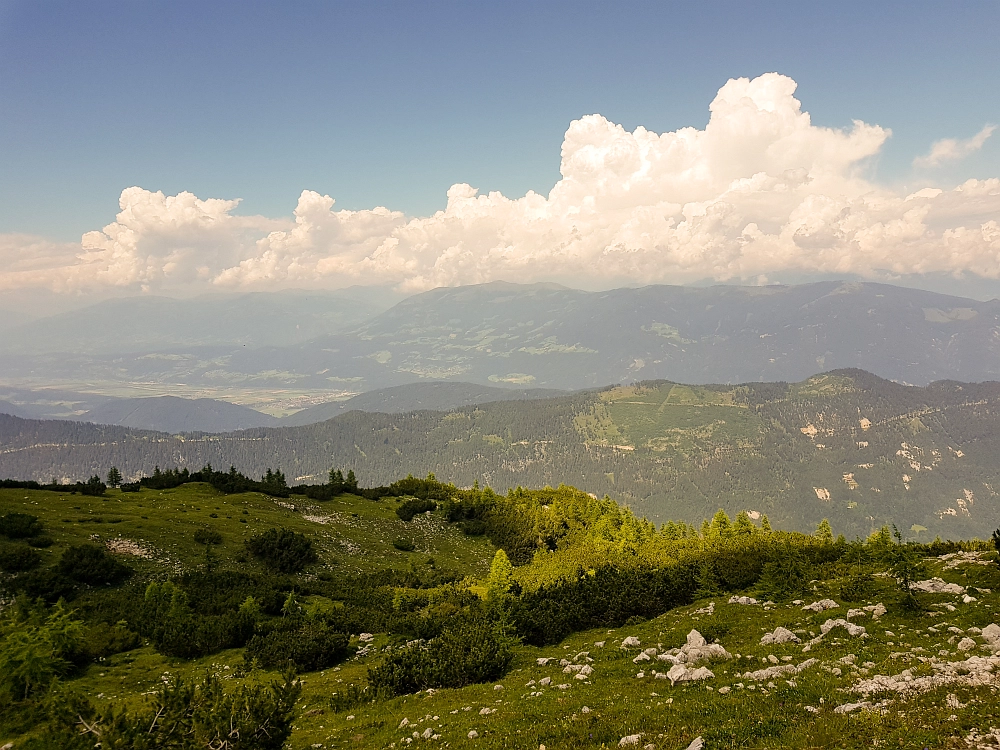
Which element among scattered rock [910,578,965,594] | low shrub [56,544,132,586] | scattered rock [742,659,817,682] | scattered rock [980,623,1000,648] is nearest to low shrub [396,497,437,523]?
low shrub [56,544,132,586]

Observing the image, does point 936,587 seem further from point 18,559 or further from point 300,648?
point 18,559

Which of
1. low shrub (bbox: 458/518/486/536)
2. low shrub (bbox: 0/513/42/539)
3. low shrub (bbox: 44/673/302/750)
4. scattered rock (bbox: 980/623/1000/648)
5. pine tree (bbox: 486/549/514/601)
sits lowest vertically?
low shrub (bbox: 458/518/486/536)

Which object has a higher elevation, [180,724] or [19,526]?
[180,724]

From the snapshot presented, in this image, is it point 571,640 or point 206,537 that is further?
point 206,537

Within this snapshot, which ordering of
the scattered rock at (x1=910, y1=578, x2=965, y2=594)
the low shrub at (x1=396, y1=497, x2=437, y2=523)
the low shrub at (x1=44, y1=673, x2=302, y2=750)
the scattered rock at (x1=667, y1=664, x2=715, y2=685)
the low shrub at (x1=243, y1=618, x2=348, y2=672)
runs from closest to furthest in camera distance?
the low shrub at (x1=44, y1=673, x2=302, y2=750), the scattered rock at (x1=667, y1=664, x2=715, y2=685), the scattered rock at (x1=910, y1=578, x2=965, y2=594), the low shrub at (x1=243, y1=618, x2=348, y2=672), the low shrub at (x1=396, y1=497, x2=437, y2=523)

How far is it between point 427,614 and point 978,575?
33.0 metres

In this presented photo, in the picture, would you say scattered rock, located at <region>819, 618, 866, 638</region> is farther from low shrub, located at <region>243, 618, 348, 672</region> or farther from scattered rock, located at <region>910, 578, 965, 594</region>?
low shrub, located at <region>243, 618, 348, 672</region>

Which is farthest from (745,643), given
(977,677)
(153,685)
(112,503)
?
(112,503)

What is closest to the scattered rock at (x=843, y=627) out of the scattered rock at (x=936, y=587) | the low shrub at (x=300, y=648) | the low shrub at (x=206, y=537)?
the scattered rock at (x=936, y=587)

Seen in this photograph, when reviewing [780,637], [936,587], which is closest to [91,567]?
[780,637]

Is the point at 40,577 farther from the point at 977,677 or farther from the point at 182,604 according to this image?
the point at 977,677

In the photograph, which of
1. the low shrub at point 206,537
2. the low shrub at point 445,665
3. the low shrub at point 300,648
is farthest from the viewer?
the low shrub at point 206,537

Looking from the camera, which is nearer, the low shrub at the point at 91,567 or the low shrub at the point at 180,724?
the low shrub at the point at 180,724

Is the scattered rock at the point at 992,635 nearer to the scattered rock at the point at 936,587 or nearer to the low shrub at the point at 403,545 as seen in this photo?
the scattered rock at the point at 936,587
